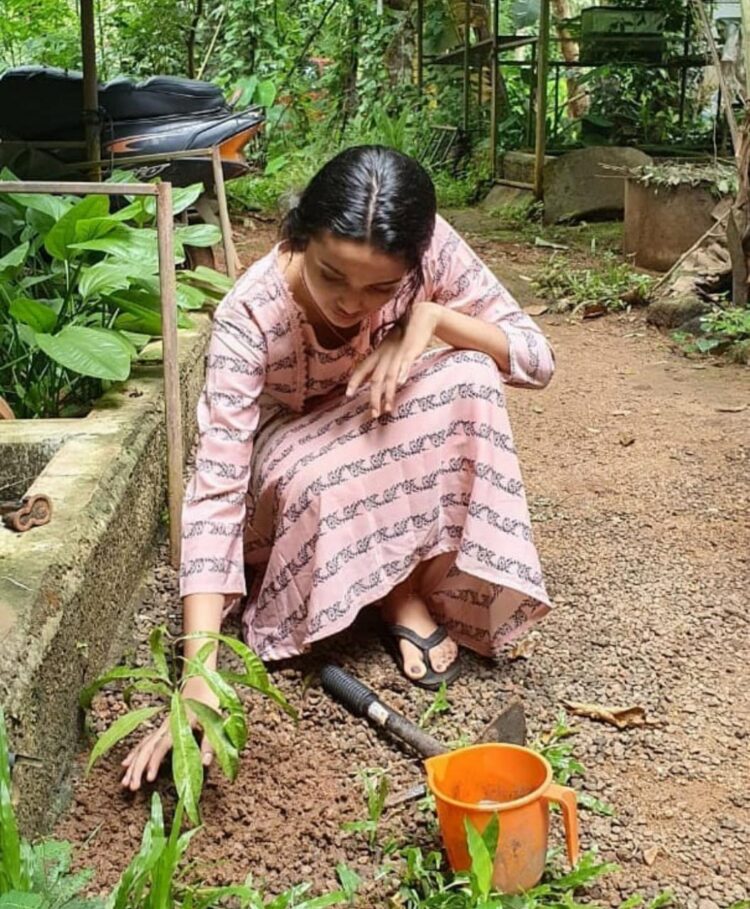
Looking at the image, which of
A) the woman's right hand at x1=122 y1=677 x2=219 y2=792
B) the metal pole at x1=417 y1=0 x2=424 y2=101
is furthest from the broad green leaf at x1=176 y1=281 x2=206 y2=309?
the metal pole at x1=417 y1=0 x2=424 y2=101

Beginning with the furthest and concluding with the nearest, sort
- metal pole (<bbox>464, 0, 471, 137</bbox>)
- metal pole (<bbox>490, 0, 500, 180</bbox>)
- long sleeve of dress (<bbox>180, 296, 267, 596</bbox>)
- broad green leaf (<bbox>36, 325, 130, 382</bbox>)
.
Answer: metal pole (<bbox>464, 0, 471, 137</bbox>)
metal pole (<bbox>490, 0, 500, 180</bbox>)
broad green leaf (<bbox>36, 325, 130, 382</bbox>)
long sleeve of dress (<bbox>180, 296, 267, 596</bbox>)

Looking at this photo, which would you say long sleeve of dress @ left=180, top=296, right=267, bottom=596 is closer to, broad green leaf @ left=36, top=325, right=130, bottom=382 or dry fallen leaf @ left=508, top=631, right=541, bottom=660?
broad green leaf @ left=36, top=325, right=130, bottom=382

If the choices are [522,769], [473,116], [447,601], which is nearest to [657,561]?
[447,601]

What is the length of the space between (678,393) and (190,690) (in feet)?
8.86

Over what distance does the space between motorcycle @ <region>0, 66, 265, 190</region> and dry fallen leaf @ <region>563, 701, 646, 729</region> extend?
308 centimetres

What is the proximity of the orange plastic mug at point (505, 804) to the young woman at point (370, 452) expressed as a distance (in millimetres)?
470

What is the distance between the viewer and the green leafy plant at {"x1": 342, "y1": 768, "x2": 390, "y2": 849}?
5.05 ft

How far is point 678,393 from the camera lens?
3885mm

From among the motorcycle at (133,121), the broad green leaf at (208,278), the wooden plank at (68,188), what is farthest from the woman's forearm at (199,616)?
the motorcycle at (133,121)

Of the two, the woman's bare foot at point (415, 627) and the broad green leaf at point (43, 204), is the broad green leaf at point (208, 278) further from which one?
the woman's bare foot at point (415, 627)

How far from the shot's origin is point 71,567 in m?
1.65

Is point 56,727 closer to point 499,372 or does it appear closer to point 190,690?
point 190,690

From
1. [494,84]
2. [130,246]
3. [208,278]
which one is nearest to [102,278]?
[130,246]

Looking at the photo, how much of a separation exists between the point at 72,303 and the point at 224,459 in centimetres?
101
